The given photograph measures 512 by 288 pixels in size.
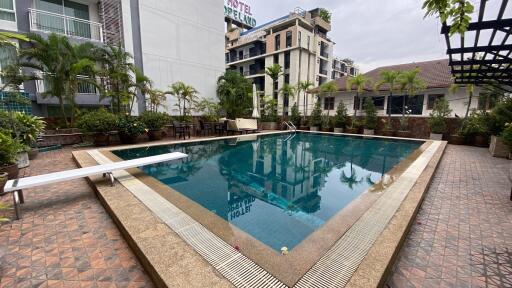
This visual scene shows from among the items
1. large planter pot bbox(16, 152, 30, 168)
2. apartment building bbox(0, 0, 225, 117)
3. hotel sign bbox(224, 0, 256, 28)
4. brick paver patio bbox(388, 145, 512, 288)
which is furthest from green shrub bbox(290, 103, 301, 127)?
hotel sign bbox(224, 0, 256, 28)

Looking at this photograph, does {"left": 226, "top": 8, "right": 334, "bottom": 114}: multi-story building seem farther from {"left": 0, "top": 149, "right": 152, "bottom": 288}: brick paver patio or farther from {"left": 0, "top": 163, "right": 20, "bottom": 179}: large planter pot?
{"left": 0, "top": 149, "right": 152, "bottom": 288}: brick paver patio

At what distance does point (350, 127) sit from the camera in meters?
15.1

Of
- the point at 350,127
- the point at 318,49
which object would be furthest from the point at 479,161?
the point at 318,49

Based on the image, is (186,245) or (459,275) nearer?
(459,275)

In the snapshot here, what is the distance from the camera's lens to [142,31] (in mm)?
13336

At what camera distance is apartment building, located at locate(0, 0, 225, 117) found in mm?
10852

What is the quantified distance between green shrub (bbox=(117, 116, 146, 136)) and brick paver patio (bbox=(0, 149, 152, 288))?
5551 millimetres

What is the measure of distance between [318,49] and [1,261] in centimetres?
3529

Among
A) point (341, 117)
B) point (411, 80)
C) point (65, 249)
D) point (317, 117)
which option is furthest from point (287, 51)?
point (65, 249)

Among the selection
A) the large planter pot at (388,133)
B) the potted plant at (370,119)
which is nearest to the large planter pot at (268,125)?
the potted plant at (370,119)

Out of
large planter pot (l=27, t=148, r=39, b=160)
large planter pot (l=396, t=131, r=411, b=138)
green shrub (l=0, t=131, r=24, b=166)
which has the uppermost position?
green shrub (l=0, t=131, r=24, b=166)

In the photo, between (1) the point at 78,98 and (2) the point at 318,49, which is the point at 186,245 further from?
(2) the point at 318,49

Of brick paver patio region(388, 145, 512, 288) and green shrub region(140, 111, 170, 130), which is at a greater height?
green shrub region(140, 111, 170, 130)

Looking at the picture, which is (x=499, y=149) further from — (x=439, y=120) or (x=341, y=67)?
(x=341, y=67)
